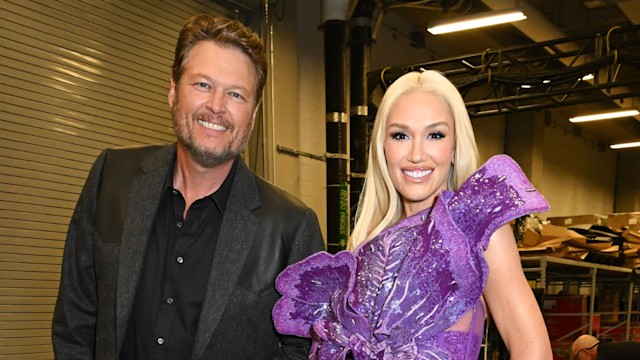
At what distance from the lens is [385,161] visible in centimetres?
196

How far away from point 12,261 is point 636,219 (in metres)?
6.91

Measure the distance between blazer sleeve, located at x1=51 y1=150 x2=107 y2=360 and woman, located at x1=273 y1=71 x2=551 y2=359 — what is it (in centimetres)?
54

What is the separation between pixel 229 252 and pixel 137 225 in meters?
0.26

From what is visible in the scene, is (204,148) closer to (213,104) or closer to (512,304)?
(213,104)

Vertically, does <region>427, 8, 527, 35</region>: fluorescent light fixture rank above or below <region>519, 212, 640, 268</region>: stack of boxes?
above

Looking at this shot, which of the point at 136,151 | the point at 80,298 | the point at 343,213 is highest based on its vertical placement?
the point at 136,151

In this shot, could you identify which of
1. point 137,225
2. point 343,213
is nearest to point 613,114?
point 343,213

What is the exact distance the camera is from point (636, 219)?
855 centimetres

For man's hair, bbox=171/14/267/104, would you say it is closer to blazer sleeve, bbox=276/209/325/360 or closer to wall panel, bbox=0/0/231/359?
blazer sleeve, bbox=276/209/325/360

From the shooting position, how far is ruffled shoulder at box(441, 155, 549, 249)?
1.63 meters

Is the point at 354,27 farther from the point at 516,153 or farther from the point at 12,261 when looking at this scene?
the point at 516,153

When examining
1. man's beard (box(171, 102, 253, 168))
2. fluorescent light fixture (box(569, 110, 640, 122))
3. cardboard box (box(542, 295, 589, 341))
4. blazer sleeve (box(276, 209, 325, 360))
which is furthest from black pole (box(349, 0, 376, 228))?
fluorescent light fixture (box(569, 110, 640, 122))

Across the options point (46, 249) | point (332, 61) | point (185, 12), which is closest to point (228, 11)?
point (185, 12)

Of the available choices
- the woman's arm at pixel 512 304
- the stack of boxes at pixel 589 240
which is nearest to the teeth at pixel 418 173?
the woman's arm at pixel 512 304
